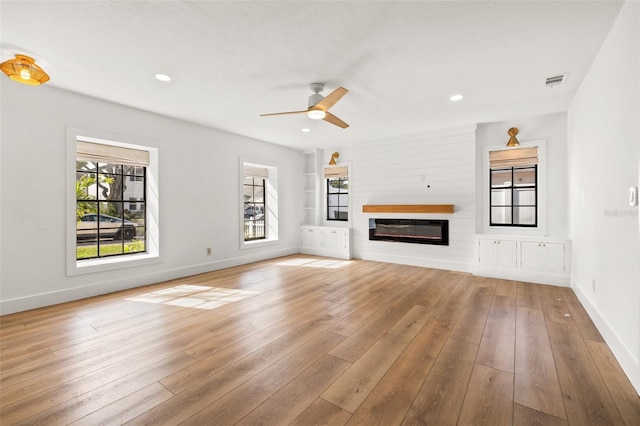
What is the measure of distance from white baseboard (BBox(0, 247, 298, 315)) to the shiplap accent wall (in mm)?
Result: 2911

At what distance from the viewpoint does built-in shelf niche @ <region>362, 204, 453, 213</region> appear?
5.38 meters

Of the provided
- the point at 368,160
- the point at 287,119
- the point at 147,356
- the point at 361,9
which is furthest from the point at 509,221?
the point at 147,356

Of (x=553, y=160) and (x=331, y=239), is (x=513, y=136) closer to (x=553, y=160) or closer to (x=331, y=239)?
(x=553, y=160)

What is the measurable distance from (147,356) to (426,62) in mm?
3695

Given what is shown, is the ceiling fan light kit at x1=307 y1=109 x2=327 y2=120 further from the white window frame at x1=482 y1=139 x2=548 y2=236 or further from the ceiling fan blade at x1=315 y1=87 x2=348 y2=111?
the white window frame at x1=482 y1=139 x2=548 y2=236

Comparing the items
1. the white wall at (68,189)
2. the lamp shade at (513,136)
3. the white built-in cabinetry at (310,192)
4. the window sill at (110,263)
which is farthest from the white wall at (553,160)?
the window sill at (110,263)

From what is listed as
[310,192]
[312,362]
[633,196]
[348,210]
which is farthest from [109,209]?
[633,196]

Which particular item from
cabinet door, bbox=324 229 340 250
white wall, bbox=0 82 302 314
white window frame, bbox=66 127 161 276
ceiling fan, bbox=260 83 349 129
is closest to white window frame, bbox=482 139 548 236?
cabinet door, bbox=324 229 340 250

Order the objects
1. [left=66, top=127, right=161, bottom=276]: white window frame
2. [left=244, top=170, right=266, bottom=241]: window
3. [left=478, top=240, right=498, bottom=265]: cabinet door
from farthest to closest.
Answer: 1. [left=244, top=170, right=266, bottom=241]: window
2. [left=478, top=240, right=498, bottom=265]: cabinet door
3. [left=66, top=127, right=161, bottom=276]: white window frame

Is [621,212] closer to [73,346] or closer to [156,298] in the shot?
[73,346]

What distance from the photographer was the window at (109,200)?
4.12 m

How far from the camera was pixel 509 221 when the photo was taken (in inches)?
204

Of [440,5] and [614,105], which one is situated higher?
[440,5]

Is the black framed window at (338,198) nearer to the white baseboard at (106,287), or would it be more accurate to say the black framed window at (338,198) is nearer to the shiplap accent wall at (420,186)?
the shiplap accent wall at (420,186)
